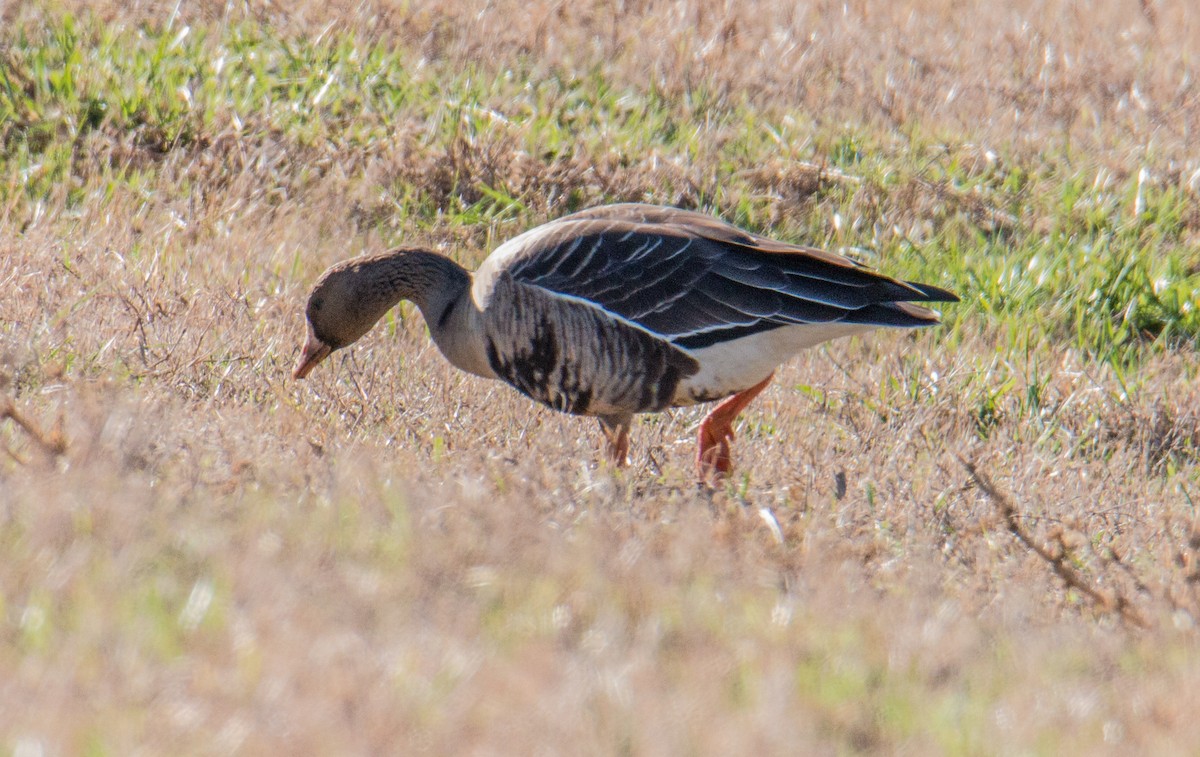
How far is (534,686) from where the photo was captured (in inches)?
124

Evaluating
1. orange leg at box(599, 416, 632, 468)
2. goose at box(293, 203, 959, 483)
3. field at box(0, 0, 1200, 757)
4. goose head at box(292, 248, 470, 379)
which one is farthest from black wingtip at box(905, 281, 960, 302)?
goose head at box(292, 248, 470, 379)

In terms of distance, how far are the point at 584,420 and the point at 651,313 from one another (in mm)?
890

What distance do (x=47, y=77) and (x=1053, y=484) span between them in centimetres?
600

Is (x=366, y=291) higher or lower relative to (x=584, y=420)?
higher

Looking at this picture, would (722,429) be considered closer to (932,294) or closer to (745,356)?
(745,356)

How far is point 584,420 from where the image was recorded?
6578 millimetres

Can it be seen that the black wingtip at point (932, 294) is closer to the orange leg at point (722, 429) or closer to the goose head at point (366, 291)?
the orange leg at point (722, 429)

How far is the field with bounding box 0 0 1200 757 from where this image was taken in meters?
3.28

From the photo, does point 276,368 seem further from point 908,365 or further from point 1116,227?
point 1116,227

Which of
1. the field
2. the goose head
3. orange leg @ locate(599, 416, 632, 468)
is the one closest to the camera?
the field

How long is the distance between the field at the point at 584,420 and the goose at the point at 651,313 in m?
0.30

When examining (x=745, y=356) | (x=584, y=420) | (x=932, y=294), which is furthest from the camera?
(x=584, y=420)

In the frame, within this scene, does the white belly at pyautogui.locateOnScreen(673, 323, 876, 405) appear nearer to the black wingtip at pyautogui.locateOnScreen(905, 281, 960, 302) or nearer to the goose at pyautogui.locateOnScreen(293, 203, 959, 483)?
the goose at pyautogui.locateOnScreen(293, 203, 959, 483)

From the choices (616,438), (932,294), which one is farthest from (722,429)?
(932,294)
